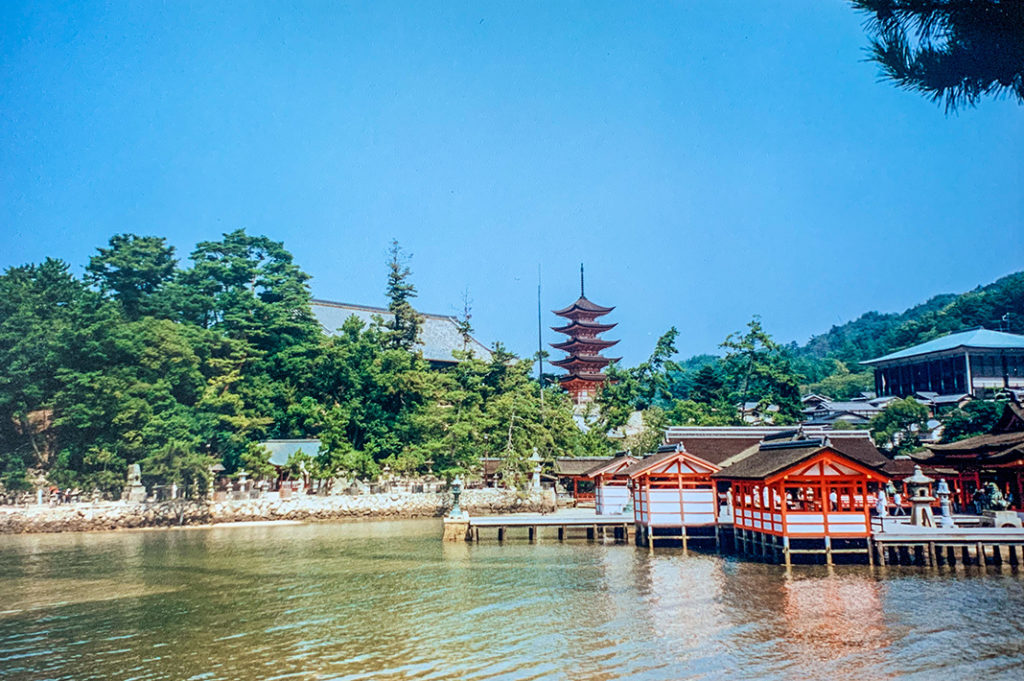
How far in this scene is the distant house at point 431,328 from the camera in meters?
47.8

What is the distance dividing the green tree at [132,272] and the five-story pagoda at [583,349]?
28.5m

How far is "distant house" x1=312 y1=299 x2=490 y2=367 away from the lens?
4781 cm

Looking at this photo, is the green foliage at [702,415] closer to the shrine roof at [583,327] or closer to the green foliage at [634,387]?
the green foliage at [634,387]

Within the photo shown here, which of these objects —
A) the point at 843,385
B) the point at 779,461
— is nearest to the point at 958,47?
the point at 779,461

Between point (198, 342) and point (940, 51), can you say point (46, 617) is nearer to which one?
point (940, 51)

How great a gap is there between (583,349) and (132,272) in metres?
31.1

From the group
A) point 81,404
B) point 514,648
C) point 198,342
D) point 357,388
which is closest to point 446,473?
point 357,388

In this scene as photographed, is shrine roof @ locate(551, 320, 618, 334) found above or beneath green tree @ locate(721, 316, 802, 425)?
above

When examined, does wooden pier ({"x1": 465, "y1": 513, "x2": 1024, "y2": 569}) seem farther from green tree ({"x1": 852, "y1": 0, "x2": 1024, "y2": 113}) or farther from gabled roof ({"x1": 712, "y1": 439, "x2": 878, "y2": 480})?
green tree ({"x1": 852, "y1": 0, "x2": 1024, "y2": 113})

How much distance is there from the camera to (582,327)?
5684cm

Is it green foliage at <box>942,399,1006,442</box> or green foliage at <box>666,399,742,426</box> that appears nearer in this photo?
green foliage at <box>942,399,1006,442</box>

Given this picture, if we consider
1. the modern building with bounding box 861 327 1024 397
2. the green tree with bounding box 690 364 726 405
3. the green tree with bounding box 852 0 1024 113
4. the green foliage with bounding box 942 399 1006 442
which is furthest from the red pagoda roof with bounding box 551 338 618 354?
the green tree with bounding box 852 0 1024 113

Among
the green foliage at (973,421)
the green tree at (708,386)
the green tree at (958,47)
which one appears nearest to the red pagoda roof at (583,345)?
the green tree at (708,386)

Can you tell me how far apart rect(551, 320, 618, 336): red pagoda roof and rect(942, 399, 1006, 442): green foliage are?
28.6m
